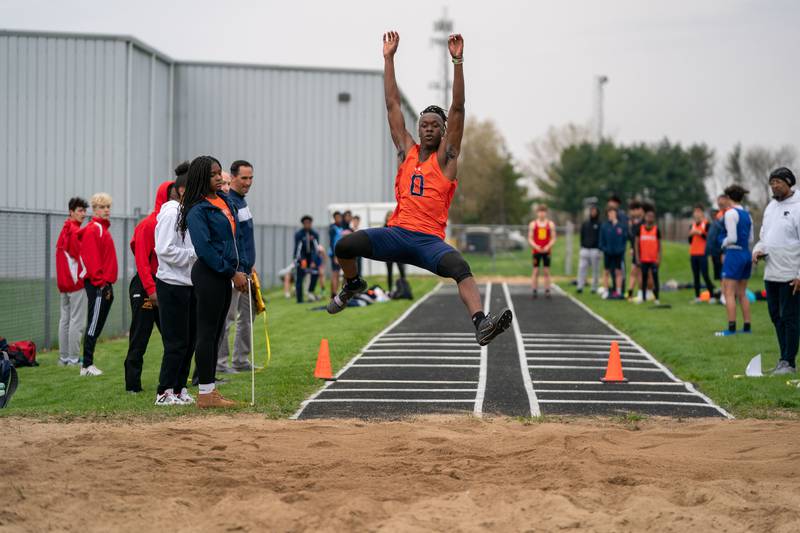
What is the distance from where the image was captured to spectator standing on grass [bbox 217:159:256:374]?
1095cm

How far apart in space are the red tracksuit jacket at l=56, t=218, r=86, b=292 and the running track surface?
393 centimetres

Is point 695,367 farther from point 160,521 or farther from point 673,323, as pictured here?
point 160,521

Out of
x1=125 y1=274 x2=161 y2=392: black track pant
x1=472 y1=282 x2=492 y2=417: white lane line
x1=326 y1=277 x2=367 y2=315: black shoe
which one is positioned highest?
x1=326 y1=277 x2=367 y2=315: black shoe

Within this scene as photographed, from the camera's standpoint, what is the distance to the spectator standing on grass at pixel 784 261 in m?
11.5

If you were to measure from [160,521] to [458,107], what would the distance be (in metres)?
4.20

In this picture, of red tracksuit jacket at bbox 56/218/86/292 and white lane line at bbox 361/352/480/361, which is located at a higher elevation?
red tracksuit jacket at bbox 56/218/86/292

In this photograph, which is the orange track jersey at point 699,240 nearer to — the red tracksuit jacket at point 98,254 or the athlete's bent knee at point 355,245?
the red tracksuit jacket at point 98,254

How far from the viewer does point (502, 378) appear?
12078 mm

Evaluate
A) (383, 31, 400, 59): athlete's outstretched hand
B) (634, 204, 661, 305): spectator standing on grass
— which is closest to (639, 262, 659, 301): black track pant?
(634, 204, 661, 305): spectator standing on grass

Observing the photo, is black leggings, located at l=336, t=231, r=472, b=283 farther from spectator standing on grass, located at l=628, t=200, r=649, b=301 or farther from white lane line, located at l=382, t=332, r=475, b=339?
spectator standing on grass, located at l=628, t=200, r=649, b=301

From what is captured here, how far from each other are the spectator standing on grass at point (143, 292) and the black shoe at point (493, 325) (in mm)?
4089

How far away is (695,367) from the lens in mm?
12742

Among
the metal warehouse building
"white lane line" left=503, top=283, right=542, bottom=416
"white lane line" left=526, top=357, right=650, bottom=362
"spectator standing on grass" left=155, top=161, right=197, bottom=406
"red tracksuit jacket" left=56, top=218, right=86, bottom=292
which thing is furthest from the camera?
the metal warehouse building

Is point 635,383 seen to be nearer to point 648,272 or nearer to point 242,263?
point 242,263
